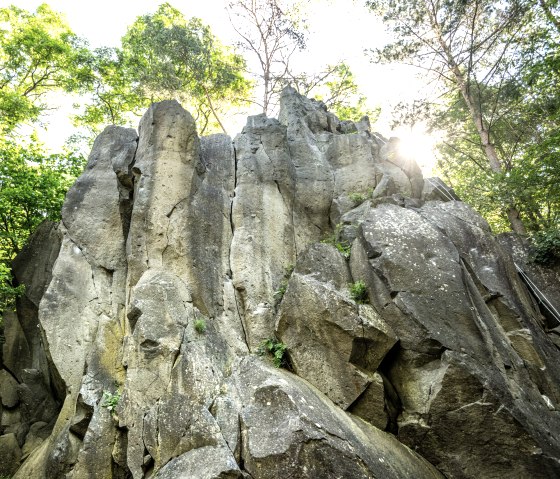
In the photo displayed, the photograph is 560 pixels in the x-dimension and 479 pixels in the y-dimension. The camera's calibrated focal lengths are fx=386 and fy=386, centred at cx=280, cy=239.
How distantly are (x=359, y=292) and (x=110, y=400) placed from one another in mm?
6506

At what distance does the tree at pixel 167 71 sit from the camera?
66.9 ft

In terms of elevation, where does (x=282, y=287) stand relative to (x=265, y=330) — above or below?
above

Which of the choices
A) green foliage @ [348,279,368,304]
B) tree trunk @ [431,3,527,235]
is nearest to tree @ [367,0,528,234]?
tree trunk @ [431,3,527,235]

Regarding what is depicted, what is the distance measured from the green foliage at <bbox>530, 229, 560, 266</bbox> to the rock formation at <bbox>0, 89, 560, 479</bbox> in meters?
1.30

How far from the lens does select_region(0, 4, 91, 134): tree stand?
2238 cm

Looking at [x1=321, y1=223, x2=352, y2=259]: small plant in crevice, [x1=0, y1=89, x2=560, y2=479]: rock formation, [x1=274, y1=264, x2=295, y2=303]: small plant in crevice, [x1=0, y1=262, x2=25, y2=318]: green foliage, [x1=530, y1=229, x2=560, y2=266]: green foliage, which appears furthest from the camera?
[x1=0, y1=262, x2=25, y2=318]: green foliage

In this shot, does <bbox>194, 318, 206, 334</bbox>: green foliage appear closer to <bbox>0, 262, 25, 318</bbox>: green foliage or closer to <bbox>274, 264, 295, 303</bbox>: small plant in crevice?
<bbox>274, 264, 295, 303</bbox>: small plant in crevice

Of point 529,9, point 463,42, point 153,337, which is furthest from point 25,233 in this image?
point 529,9

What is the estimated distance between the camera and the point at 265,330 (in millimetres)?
10039

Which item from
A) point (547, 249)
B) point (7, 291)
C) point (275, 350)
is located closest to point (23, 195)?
point (7, 291)

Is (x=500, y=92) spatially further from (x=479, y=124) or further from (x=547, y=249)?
(x=547, y=249)

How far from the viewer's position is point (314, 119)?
1731 centimetres

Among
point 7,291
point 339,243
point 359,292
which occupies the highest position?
point 339,243

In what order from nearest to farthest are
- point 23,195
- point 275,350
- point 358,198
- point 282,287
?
1. point 275,350
2. point 282,287
3. point 358,198
4. point 23,195
